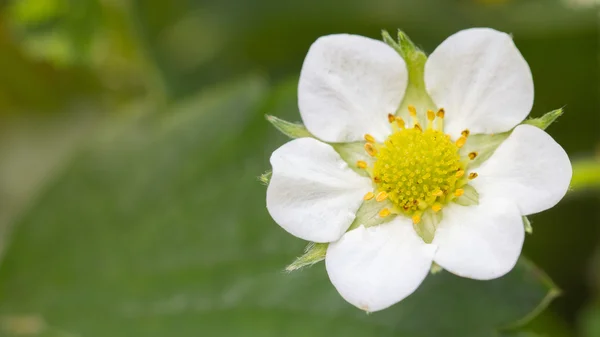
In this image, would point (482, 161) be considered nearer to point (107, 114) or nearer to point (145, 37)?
point (145, 37)

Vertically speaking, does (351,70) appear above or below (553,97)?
above

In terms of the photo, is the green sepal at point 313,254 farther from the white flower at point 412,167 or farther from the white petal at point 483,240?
the white petal at point 483,240

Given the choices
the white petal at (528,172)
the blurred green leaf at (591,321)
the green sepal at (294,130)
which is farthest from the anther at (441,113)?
the blurred green leaf at (591,321)

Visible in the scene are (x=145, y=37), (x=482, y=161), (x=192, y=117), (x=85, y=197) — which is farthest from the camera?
(x=145, y=37)

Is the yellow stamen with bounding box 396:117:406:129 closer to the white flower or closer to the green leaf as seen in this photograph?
the white flower

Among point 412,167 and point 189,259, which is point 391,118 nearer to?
point 412,167

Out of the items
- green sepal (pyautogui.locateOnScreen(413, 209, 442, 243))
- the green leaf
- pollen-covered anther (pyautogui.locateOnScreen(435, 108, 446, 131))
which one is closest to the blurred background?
the green leaf

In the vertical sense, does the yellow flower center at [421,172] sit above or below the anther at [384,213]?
above

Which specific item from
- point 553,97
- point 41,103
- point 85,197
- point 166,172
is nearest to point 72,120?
point 41,103
